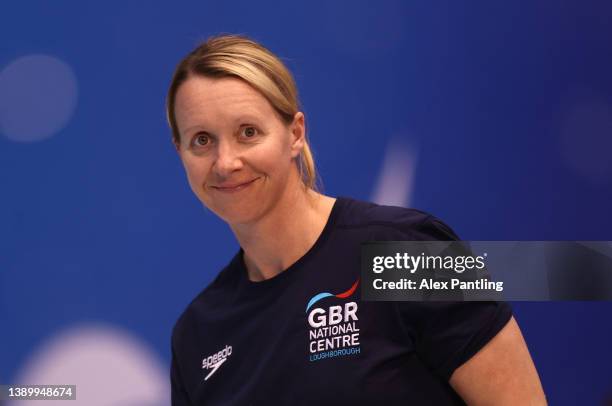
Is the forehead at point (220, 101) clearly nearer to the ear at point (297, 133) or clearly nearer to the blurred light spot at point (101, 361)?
the ear at point (297, 133)

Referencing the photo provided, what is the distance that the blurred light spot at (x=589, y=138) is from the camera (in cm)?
154

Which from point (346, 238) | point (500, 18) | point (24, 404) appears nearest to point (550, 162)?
point (500, 18)

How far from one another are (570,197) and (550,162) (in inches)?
3.1

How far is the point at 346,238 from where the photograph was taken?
1169 millimetres

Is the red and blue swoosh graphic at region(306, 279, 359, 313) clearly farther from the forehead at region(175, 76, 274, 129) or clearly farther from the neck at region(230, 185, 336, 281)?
the forehead at region(175, 76, 274, 129)

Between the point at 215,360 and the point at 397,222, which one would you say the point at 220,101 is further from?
the point at 215,360

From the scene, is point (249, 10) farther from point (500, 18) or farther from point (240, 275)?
point (240, 275)

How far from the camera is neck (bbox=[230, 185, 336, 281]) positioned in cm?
120

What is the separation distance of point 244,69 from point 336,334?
15.7 inches

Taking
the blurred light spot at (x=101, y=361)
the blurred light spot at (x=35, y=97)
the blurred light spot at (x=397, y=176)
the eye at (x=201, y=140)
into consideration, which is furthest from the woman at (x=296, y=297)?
the blurred light spot at (x=35, y=97)

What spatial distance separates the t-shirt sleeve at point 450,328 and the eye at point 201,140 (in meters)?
0.36

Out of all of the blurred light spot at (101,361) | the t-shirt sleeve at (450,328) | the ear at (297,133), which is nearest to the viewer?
the t-shirt sleeve at (450,328)

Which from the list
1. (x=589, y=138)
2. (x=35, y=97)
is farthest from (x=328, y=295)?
(x=35, y=97)

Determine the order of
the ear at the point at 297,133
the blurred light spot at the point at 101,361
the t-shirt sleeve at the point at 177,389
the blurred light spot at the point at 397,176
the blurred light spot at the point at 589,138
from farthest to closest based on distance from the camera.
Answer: the blurred light spot at the point at 101,361 → the blurred light spot at the point at 397,176 → the blurred light spot at the point at 589,138 → the t-shirt sleeve at the point at 177,389 → the ear at the point at 297,133
